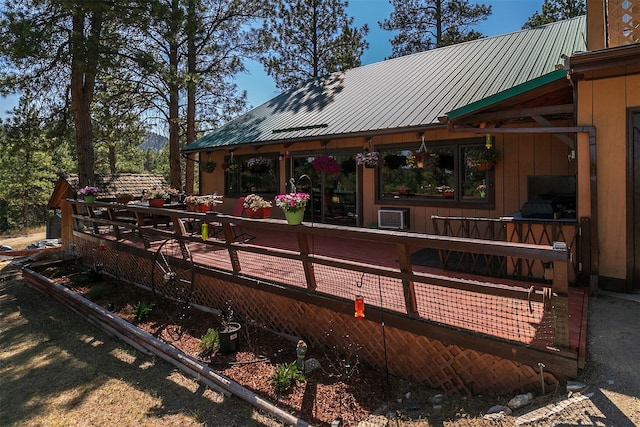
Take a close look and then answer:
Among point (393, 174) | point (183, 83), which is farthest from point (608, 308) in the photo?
point (183, 83)

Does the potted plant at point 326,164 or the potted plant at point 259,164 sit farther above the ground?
the potted plant at point 259,164

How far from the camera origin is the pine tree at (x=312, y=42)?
19.5 metres

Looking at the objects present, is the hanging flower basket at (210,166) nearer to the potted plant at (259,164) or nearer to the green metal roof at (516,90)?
the potted plant at (259,164)

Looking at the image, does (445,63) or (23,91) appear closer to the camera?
(445,63)

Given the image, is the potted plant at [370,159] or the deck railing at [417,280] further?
the potted plant at [370,159]

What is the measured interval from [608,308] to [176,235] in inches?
206

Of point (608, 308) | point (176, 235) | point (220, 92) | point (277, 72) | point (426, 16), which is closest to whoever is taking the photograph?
point (608, 308)

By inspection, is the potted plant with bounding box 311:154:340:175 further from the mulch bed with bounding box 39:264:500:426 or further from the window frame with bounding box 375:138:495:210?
the mulch bed with bounding box 39:264:500:426

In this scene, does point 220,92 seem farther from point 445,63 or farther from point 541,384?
point 541,384

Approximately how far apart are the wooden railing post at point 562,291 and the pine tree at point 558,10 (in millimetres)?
17827

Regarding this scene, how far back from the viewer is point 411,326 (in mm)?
3432

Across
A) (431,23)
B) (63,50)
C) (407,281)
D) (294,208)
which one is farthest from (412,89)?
(431,23)

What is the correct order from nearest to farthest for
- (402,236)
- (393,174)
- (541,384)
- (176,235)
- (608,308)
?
(541,384), (402,236), (608,308), (176,235), (393,174)

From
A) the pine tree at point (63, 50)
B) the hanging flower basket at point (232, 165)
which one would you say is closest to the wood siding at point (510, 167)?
the hanging flower basket at point (232, 165)
